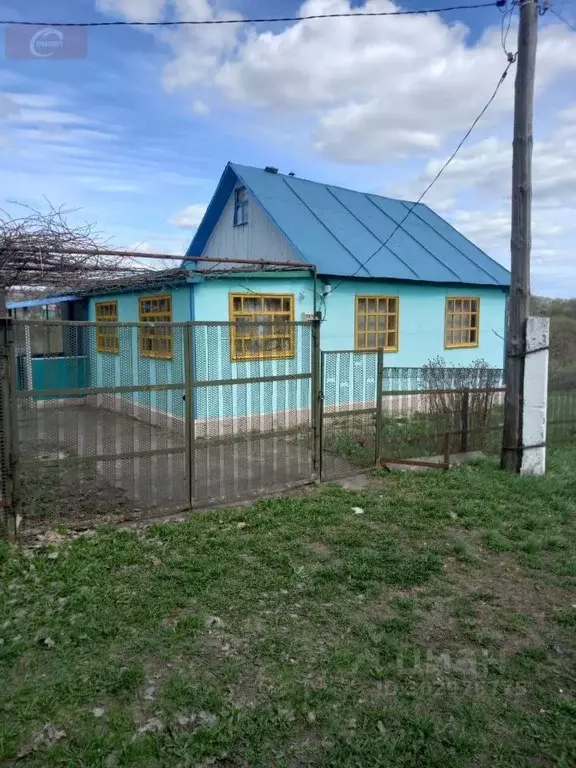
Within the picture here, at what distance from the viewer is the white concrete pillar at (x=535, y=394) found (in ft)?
24.9

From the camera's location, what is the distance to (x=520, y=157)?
7.47 m

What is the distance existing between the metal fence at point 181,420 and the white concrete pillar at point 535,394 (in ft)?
3.07

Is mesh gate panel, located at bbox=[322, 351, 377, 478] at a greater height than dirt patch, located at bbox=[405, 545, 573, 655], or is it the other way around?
mesh gate panel, located at bbox=[322, 351, 377, 478]

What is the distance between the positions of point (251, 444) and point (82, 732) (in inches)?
150

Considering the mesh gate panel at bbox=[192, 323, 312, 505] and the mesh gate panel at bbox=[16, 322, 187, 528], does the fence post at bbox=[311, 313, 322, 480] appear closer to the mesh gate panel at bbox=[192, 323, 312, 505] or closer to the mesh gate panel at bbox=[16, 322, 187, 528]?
the mesh gate panel at bbox=[192, 323, 312, 505]

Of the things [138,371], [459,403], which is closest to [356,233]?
[459,403]

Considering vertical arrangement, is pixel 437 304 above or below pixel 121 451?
above

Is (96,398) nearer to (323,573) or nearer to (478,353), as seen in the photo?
(323,573)

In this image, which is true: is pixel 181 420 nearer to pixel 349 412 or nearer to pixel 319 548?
pixel 319 548

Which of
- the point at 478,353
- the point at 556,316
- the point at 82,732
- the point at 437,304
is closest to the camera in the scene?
the point at 82,732

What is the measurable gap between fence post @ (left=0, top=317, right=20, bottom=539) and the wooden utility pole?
6.09 m

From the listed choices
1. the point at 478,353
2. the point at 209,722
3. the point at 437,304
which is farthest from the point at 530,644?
the point at 478,353

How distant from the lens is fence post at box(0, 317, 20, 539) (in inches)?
186

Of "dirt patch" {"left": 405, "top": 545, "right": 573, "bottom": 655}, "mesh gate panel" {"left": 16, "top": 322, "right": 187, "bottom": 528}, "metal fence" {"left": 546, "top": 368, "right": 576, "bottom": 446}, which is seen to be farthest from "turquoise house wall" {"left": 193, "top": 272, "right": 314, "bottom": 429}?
"metal fence" {"left": 546, "top": 368, "right": 576, "bottom": 446}
